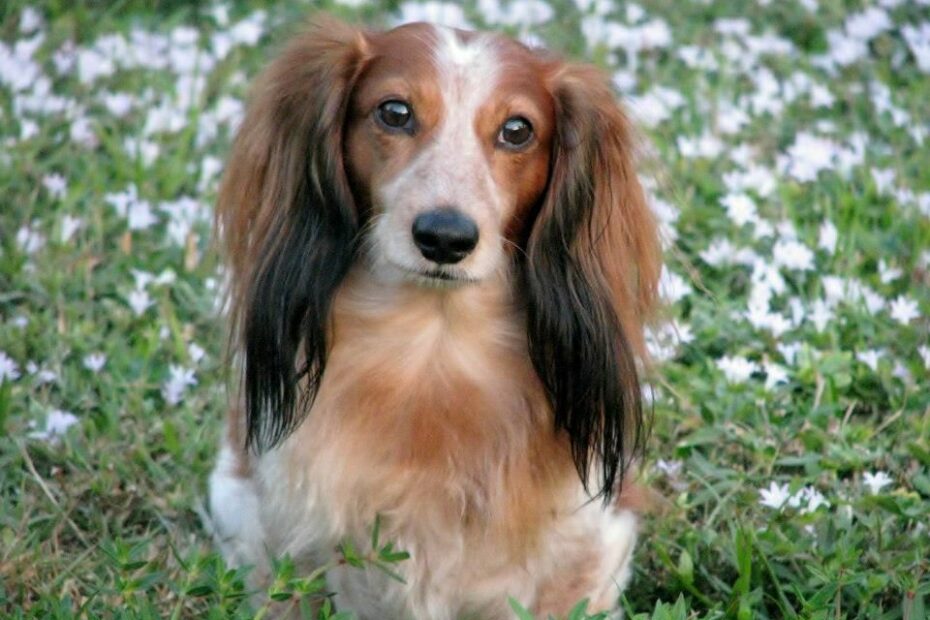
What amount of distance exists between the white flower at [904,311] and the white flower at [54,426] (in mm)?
2337

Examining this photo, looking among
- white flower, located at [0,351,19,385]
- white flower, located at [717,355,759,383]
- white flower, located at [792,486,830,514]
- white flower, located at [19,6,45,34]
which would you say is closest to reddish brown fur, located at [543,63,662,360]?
white flower, located at [792,486,830,514]

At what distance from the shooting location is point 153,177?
17.7 ft

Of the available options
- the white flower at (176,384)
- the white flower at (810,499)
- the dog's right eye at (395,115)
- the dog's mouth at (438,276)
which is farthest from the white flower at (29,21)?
the white flower at (810,499)

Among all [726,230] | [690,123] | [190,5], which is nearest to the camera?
[726,230]

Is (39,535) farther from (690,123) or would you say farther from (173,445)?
(690,123)

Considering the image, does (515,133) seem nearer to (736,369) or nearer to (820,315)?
(736,369)

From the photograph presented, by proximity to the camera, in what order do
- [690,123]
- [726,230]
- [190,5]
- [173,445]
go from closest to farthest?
1. [173,445]
2. [726,230]
3. [690,123]
4. [190,5]

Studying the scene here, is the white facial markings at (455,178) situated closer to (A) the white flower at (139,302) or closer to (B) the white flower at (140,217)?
(A) the white flower at (139,302)

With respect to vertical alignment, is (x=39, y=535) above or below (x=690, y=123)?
below

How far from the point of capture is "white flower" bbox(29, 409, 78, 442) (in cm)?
412

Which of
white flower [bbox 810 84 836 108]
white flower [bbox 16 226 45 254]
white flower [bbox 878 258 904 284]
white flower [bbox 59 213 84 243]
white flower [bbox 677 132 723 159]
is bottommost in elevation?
white flower [bbox 16 226 45 254]

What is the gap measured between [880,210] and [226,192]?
2558 millimetres

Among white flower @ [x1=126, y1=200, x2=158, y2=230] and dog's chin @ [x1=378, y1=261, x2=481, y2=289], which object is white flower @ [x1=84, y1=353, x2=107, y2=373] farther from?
dog's chin @ [x1=378, y1=261, x2=481, y2=289]

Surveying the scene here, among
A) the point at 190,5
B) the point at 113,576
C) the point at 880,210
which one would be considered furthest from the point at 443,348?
the point at 190,5
